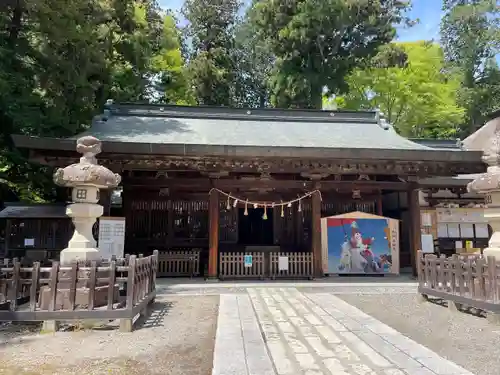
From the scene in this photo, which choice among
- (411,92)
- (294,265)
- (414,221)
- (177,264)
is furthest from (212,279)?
(411,92)

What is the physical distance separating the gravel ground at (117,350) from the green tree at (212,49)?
78.1 ft

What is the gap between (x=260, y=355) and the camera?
4.22 metres

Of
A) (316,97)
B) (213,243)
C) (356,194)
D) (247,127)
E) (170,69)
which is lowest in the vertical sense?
(213,243)

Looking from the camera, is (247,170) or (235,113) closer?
(247,170)

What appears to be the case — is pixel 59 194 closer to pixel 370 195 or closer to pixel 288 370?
pixel 370 195

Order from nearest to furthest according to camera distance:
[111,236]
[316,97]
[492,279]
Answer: [492,279], [111,236], [316,97]

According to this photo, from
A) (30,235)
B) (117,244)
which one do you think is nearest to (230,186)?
(117,244)

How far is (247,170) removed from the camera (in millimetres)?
11367

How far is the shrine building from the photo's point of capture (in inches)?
399

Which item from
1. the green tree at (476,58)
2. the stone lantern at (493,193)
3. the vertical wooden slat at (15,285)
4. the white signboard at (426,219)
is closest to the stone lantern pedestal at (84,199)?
the vertical wooden slat at (15,285)

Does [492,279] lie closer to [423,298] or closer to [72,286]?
[423,298]

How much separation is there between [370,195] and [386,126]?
9.75 ft

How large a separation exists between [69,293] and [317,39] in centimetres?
2430

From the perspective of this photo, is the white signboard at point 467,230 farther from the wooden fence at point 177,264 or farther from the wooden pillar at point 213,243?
the wooden fence at point 177,264
